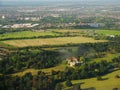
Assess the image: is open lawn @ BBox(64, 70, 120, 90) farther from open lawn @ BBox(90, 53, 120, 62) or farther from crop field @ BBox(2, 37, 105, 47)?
crop field @ BBox(2, 37, 105, 47)

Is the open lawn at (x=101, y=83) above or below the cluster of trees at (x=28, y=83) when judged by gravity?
below

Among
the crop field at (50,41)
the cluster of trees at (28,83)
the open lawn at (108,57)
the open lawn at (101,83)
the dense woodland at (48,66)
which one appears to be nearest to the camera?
the cluster of trees at (28,83)

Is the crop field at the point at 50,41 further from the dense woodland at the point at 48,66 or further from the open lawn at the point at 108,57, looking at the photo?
the open lawn at the point at 108,57

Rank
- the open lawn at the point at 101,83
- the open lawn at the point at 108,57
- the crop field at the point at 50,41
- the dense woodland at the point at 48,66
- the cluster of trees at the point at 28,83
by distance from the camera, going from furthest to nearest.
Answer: the crop field at the point at 50,41
the open lawn at the point at 108,57
the open lawn at the point at 101,83
the dense woodland at the point at 48,66
the cluster of trees at the point at 28,83

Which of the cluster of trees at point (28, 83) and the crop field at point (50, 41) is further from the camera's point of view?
the crop field at point (50, 41)

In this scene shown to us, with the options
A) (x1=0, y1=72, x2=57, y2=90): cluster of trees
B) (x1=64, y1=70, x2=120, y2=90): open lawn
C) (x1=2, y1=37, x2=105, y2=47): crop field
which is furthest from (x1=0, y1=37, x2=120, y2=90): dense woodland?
(x1=2, y1=37, x2=105, y2=47): crop field

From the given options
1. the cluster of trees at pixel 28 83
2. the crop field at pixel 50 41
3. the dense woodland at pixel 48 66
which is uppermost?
the cluster of trees at pixel 28 83

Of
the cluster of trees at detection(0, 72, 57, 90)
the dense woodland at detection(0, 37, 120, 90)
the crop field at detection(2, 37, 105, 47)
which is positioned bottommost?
the crop field at detection(2, 37, 105, 47)

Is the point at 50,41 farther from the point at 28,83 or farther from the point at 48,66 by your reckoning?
the point at 28,83

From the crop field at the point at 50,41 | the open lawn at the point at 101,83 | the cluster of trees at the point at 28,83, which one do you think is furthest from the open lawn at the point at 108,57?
the cluster of trees at the point at 28,83

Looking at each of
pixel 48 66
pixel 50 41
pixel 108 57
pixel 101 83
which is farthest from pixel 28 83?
pixel 50 41
